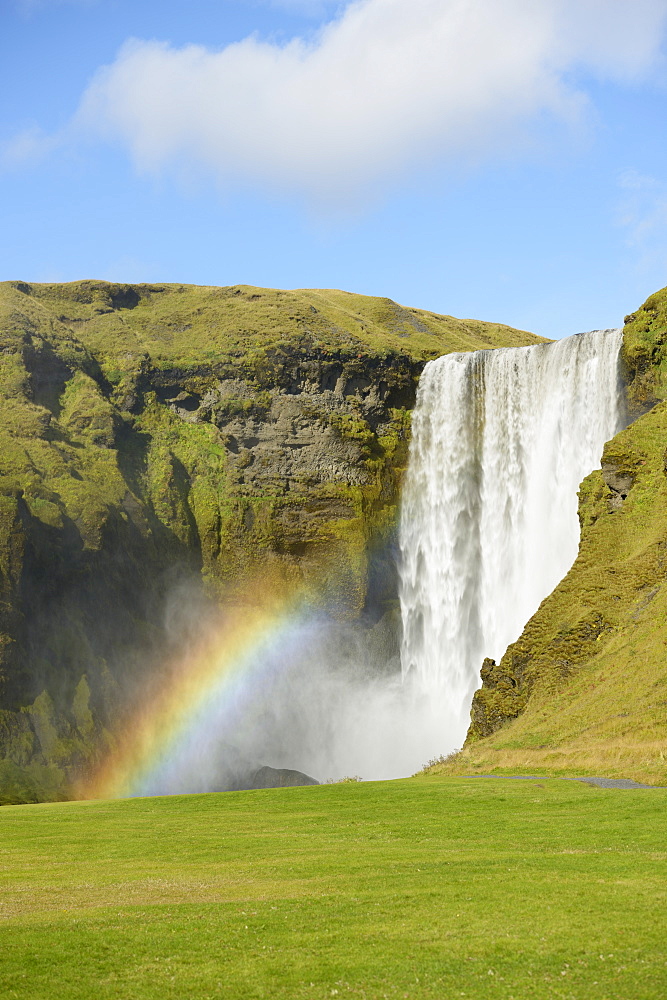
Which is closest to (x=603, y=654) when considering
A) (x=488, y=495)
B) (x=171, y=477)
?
(x=488, y=495)

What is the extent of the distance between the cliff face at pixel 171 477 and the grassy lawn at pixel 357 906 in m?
39.3

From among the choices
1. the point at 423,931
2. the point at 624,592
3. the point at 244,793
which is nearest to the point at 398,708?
the point at 624,592

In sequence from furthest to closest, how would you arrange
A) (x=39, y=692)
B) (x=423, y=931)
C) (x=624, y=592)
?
(x=39, y=692)
(x=624, y=592)
(x=423, y=931)

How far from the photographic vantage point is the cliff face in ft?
208

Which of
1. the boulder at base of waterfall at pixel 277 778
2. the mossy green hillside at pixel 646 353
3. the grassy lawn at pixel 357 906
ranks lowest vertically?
the boulder at base of waterfall at pixel 277 778

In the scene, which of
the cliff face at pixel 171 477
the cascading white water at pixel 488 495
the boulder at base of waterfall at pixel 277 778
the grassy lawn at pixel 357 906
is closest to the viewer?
the grassy lawn at pixel 357 906

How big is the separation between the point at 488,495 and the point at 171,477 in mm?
25106

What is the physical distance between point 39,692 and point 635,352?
42.2 meters

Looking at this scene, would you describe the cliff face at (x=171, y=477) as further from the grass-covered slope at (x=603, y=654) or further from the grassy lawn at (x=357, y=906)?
the grassy lawn at (x=357, y=906)

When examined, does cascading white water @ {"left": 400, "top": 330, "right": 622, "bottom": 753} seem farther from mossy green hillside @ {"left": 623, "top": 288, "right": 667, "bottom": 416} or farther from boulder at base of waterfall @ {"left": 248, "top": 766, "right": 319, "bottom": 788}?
boulder at base of waterfall @ {"left": 248, "top": 766, "right": 319, "bottom": 788}

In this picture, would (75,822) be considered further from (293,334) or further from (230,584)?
(293,334)

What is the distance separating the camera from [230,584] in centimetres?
7300

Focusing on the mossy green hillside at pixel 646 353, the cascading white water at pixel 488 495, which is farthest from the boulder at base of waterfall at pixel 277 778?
the mossy green hillside at pixel 646 353

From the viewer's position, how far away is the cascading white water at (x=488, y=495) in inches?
2328
